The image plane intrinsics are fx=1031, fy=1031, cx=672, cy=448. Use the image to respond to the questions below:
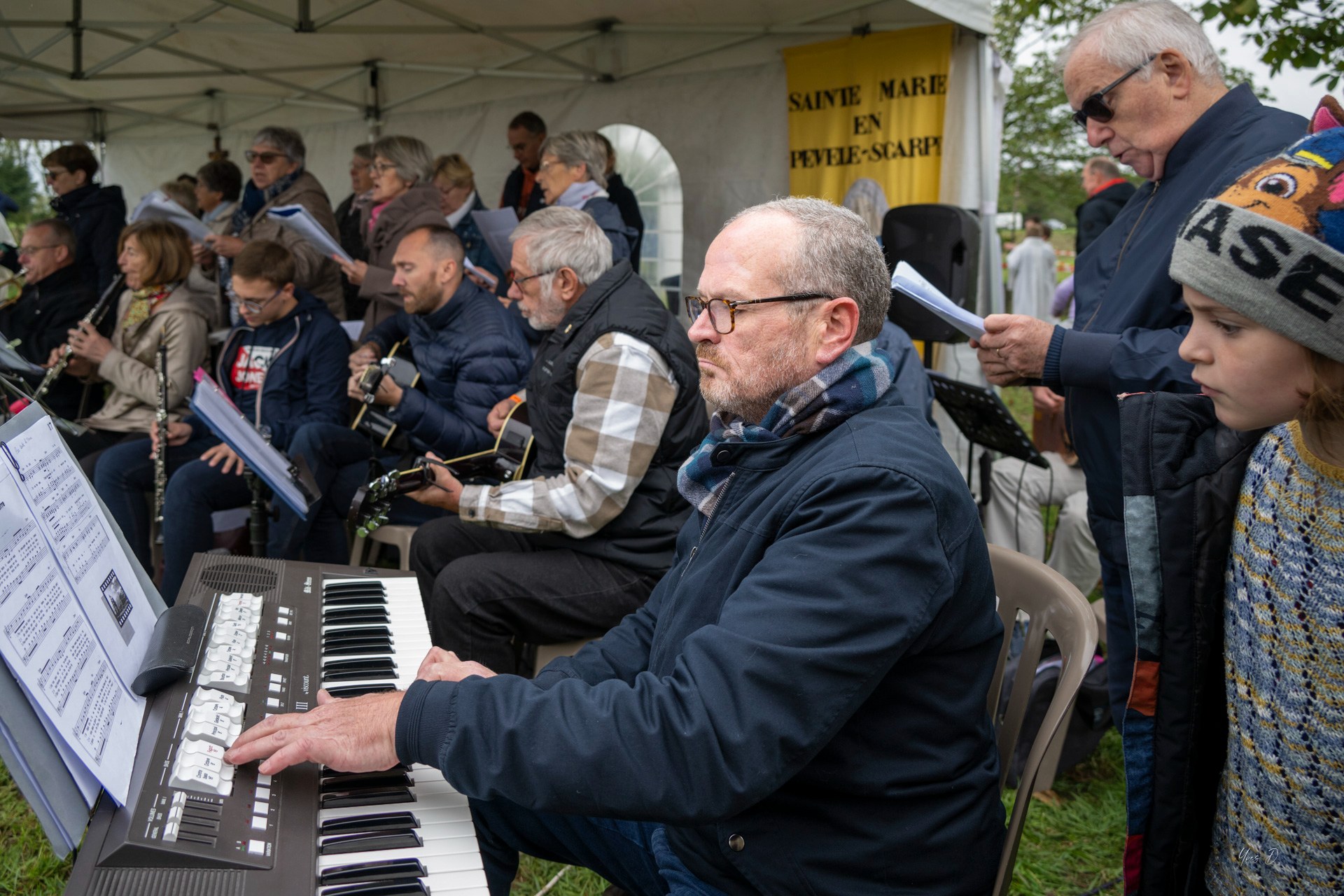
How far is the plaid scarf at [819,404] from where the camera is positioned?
163 centimetres

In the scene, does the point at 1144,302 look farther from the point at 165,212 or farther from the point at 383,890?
the point at 165,212

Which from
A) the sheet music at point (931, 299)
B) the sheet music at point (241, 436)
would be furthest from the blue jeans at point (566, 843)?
the sheet music at point (241, 436)

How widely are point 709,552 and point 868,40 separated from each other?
4.55m

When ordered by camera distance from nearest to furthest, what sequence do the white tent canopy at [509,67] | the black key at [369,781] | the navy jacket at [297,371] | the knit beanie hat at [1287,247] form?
the knit beanie hat at [1287,247] → the black key at [369,781] → the navy jacket at [297,371] → the white tent canopy at [509,67]

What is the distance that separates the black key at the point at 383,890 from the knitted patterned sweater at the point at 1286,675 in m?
1.15

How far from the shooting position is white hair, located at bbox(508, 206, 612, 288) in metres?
3.27

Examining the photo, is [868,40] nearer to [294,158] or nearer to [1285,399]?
[294,158]

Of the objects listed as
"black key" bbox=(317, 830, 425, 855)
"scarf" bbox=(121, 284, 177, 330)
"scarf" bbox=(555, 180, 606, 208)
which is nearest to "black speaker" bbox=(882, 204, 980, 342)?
"scarf" bbox=(555, 180, 606, 208)

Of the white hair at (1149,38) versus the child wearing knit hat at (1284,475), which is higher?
the white hair at (1149,38)

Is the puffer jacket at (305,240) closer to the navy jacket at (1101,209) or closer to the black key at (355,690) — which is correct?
the black key at (355,690)

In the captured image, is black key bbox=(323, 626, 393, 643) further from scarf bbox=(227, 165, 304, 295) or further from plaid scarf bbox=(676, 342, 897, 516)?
scarf bbox=(227, 165, 304, 295)

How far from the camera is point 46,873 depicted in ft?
8.96

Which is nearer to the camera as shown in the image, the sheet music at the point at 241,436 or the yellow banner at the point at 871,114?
the sheet music at the point at 241,436

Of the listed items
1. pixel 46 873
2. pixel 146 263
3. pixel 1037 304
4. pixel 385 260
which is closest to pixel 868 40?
pixel 385 260
